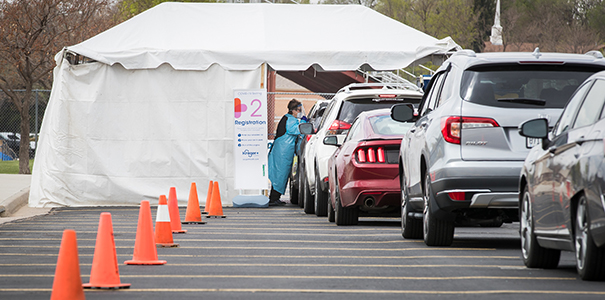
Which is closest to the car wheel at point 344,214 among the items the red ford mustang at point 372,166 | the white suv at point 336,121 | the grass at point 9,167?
the red ford mustang at point 372,166

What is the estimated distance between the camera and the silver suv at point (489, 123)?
8102 mm

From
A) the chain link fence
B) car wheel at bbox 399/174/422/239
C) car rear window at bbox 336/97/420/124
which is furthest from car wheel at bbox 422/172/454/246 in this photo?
the chain link fence

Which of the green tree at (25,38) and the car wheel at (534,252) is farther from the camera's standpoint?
the green tree at (25,38)

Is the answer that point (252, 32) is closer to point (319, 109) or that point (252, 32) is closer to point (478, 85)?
point (319, 109)

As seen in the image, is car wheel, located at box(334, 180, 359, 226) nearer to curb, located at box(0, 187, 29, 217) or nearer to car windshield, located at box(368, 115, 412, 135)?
car windshield, located at box(368, 115, 412, 135)

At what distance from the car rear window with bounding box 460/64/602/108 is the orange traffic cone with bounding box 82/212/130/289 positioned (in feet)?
12.0

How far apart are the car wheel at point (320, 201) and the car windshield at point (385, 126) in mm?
2932

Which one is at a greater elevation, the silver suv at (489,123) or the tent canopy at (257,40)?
the tent canopy at (257,40)

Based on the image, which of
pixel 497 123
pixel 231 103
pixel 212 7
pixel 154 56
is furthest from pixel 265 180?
pixel 497 123

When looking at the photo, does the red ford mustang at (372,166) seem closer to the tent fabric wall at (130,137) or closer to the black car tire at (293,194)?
the tent fabric wall at (130,137)

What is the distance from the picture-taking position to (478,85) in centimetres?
830

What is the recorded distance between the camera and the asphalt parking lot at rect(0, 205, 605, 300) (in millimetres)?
6074

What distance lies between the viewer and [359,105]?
44.7 ft

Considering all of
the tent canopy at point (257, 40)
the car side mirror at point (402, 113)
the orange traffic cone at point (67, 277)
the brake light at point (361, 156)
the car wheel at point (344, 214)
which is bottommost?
the car wheel at point (344, 214)
